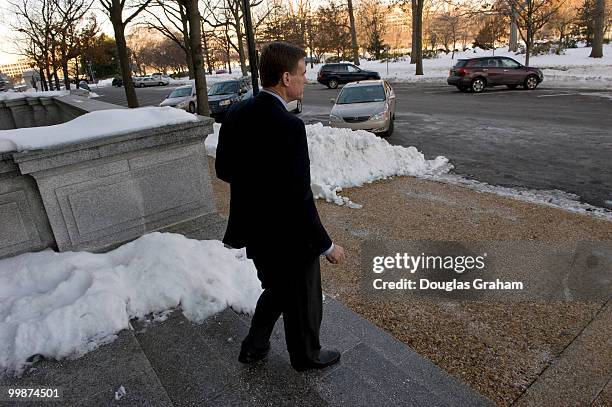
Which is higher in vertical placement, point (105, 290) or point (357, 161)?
point (105, 290)

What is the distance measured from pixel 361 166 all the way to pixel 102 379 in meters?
5.94

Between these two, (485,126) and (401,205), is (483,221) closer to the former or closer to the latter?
(401,205)

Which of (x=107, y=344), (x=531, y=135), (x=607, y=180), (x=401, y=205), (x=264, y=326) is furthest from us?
(x=531, y=135)

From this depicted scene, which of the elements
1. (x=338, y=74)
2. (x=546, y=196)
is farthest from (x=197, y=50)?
(x=338, y=74)

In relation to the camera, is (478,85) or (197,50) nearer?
(197,50)

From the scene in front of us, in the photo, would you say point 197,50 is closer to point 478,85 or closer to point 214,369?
point 214,369

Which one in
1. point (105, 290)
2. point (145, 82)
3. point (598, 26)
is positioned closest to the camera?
point (105, 290)

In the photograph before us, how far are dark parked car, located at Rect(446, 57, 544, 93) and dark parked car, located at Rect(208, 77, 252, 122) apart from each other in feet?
36.6

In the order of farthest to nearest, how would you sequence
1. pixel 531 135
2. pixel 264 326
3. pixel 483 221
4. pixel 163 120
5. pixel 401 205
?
pixel 531 135 → pixel 401 205 → pixel 483 221 → pixel 163 120 → pixel 264 326

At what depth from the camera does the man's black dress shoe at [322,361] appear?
8.06 feet

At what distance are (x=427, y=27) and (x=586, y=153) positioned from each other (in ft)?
249

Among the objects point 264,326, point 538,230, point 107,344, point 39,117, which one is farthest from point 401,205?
point 39,117

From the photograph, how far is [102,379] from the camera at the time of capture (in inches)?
97.8

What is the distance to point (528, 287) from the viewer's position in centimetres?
372
